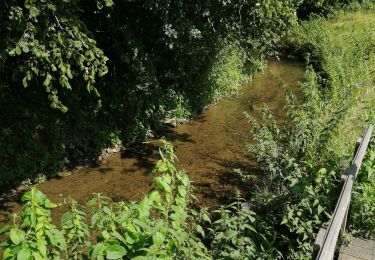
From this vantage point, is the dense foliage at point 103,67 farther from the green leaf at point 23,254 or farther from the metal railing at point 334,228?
the metal railing at point 334,228

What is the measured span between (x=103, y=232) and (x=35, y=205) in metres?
0.57

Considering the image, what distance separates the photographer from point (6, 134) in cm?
893

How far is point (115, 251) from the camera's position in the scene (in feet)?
10.4

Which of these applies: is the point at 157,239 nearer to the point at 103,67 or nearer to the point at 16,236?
the point at 16,236

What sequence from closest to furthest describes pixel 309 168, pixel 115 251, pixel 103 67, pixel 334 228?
pixel 115 251 < pixel 334 228 < pixel 309 168 < pixel 103 67

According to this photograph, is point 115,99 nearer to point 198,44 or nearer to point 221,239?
point 198,44

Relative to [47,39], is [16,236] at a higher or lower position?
lower

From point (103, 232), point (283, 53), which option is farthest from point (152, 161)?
point (283, 53)

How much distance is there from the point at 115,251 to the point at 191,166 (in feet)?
23.8

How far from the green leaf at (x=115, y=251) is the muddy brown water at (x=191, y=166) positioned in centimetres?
499

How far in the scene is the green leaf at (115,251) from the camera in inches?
122

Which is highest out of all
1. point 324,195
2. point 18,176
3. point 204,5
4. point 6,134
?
point 204,5

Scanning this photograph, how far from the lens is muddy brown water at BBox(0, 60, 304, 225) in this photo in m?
8.96

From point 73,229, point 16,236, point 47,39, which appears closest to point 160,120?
point 47,39
